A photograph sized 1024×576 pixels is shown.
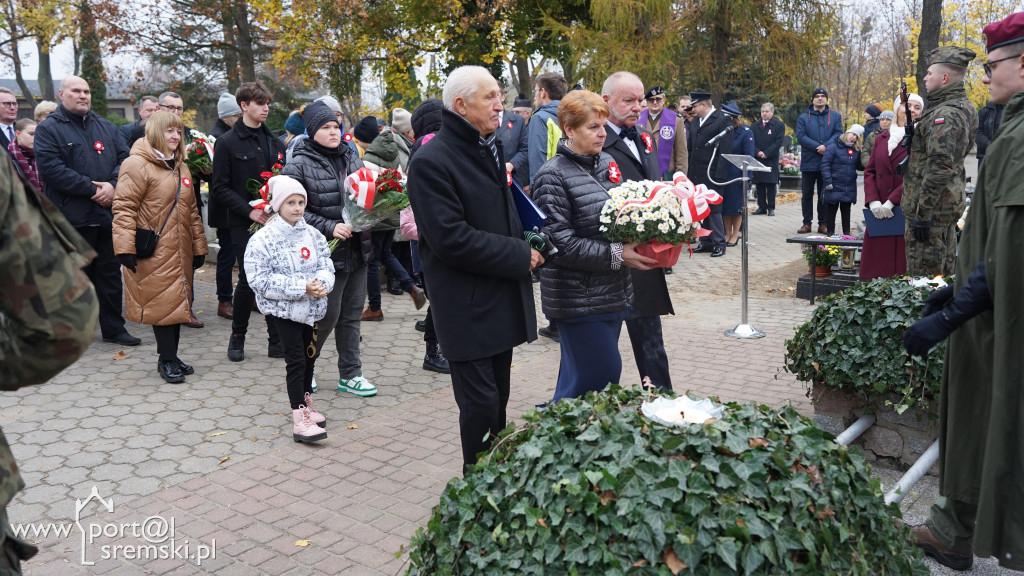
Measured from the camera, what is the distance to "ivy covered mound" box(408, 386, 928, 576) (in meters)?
2.16

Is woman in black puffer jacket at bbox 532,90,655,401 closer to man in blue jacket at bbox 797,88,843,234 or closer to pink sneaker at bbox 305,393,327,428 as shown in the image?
pink sneaker at bbox 305,393,327,428

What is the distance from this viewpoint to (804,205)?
15.4m

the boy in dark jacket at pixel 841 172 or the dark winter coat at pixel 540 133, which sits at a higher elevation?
the dark winter coat at pixel 540 133

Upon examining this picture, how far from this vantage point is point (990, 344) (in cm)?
311

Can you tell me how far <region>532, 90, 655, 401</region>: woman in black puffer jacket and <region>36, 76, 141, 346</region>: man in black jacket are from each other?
4706mm

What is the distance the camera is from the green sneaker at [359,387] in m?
6.29

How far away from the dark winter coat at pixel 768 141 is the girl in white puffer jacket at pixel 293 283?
1374 centimetres

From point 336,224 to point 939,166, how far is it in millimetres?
5136

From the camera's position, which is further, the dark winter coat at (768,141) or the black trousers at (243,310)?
the dark winter coat at (768,141)

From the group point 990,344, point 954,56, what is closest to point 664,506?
point 990,344

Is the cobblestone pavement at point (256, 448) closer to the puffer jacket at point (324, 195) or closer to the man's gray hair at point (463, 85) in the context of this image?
the puffer jacket at point (324, 195)

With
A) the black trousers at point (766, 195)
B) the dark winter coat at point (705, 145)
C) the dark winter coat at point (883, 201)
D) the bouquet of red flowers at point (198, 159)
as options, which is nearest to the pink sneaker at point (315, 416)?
the bouquet of red flowers at point (198, 159)

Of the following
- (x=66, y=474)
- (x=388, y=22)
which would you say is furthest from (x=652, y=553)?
(x=388, y=22)

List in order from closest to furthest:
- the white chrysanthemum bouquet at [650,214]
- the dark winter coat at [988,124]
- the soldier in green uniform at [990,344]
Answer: the soldier in green uniform at [990,344] → the white chrysanthemum bouquet at [650,214] → the dark winter coat at [988,124]
